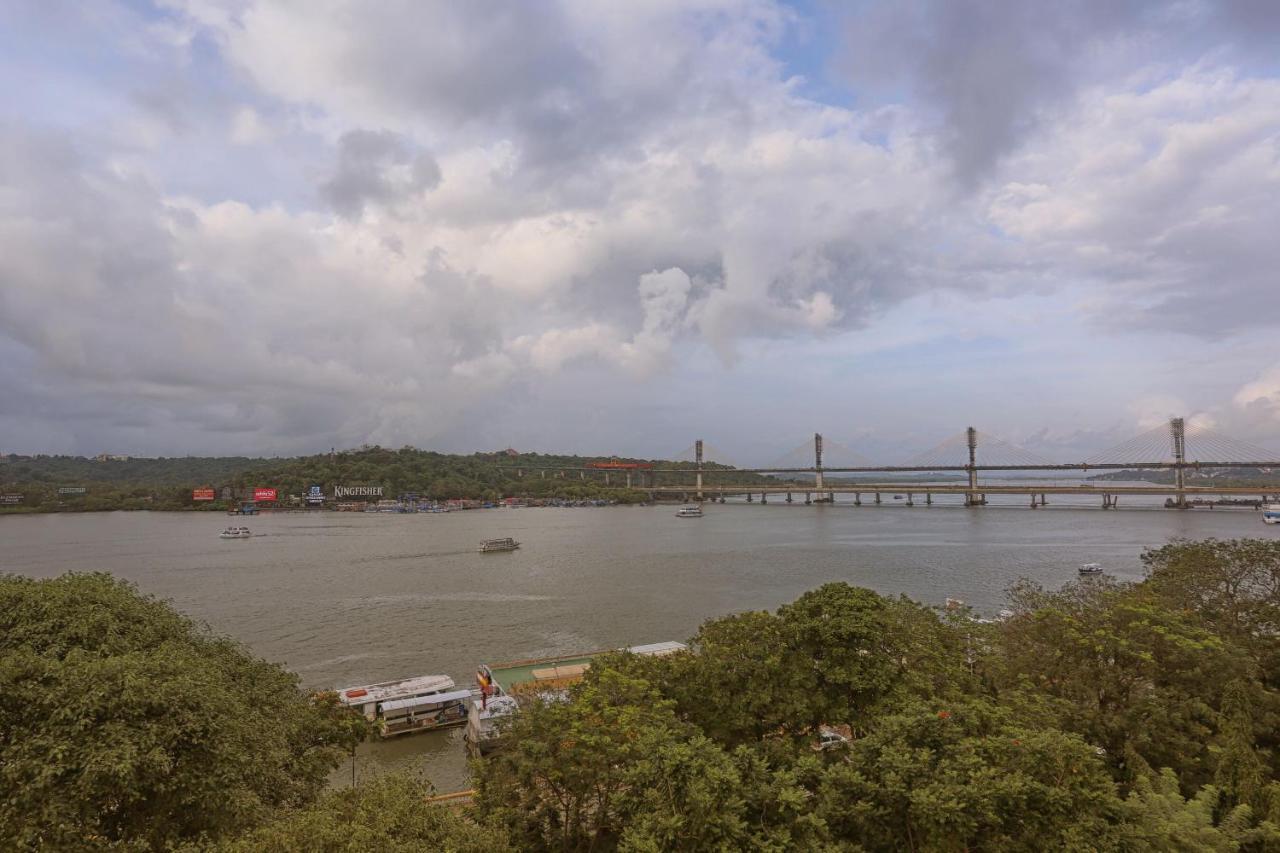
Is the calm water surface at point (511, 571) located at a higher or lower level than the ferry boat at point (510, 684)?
lower

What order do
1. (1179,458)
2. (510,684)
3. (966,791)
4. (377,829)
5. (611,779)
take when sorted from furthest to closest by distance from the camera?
1. (1179,458)
2. (510,684)
3. (611,779)
4. (966,791)
5. (377,829)

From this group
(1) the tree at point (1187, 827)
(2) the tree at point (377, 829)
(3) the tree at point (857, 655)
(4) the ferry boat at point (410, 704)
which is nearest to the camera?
(2) the tree at point (377, 829)

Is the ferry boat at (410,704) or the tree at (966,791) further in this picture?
the ferry boat at (410,704)

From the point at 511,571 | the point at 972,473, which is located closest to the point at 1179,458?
the point at 972,473

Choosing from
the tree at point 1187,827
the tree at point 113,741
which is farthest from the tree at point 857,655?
the tree at point 113,741

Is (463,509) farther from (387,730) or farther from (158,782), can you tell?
(158,782)

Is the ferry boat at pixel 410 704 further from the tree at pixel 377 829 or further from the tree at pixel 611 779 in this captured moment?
the tree at pixel 377 829

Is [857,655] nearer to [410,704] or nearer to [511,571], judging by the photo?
[410,704]
